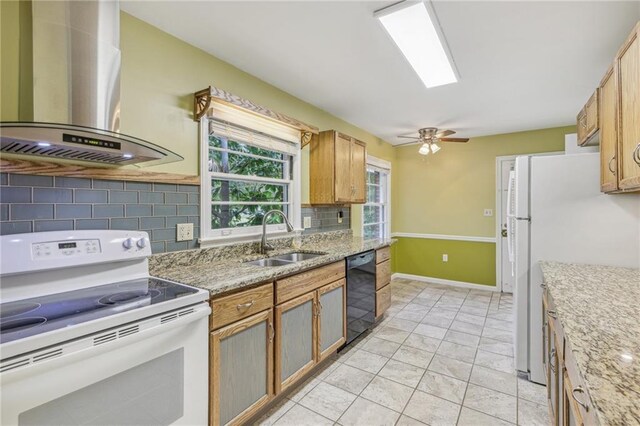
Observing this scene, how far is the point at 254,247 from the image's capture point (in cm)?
246

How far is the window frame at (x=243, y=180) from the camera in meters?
2.08

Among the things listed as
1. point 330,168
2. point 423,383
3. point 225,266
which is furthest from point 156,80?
point 423,383

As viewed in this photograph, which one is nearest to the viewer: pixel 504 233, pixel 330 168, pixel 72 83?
pixel 72 83

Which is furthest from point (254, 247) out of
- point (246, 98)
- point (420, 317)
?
point (420, 317)

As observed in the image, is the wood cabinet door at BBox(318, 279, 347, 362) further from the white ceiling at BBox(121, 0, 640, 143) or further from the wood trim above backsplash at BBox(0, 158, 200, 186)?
the white ceiling at BBox(121, 0, 640, 143)

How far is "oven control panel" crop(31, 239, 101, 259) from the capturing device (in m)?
1.25

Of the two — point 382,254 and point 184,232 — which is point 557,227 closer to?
point 382,254

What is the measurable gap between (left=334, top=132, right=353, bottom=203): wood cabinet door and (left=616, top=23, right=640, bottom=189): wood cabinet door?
2079mm

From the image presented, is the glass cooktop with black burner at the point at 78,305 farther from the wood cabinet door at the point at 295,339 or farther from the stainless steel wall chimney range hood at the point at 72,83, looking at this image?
the wood cabinet door at the point at 295,339

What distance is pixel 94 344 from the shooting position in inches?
39.4

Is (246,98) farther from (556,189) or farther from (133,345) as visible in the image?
(556,189)

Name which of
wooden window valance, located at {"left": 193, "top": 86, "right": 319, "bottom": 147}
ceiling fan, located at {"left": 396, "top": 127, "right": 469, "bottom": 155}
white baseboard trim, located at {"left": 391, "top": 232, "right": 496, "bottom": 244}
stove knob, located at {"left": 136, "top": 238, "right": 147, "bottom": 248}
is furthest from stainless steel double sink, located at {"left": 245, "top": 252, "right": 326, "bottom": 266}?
white baseboard trim, located at {"left": 391, "top": 232, "right": 496, "bottom": 244}

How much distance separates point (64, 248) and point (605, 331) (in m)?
2.13

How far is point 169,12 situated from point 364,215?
3.35m
